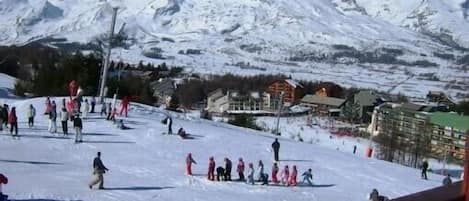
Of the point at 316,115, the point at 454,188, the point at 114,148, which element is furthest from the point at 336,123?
the point at 454,188

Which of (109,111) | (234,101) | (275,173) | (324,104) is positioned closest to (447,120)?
(324,104)

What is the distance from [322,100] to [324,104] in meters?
1.98

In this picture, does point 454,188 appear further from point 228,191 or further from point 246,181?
point 246,181

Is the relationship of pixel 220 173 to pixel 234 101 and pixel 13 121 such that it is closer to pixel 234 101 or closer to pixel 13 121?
pixel 13 121

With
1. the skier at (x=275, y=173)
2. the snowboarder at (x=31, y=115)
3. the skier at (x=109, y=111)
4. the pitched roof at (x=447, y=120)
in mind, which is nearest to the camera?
the skier at (x=275, y=173)

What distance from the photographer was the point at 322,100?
107750mm

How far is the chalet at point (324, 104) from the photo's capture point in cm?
10431

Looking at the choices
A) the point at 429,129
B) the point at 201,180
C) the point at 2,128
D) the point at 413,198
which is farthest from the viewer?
the point at 429,129

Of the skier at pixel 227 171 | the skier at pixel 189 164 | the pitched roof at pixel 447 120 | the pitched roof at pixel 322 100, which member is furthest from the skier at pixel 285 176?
the pitched roof at pixel 322 100

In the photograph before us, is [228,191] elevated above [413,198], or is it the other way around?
[413,198]

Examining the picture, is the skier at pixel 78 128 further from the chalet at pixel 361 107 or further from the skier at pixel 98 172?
the chalet at pixel 361 107

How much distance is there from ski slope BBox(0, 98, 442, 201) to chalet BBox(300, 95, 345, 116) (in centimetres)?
7272

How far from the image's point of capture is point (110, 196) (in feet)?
57.8

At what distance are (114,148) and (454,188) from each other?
23.0 metres
